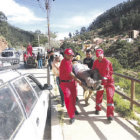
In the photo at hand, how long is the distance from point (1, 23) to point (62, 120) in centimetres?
8217

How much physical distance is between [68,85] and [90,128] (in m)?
1.10

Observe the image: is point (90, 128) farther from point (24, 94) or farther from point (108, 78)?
point (24, 94)

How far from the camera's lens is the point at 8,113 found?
6.07 feet

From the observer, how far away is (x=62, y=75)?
12.0 ft

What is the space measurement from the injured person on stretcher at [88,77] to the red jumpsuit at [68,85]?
0.83 ft

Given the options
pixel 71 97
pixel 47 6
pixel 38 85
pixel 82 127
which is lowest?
pixel 82 127

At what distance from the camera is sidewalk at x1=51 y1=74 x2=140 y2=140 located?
317 cm

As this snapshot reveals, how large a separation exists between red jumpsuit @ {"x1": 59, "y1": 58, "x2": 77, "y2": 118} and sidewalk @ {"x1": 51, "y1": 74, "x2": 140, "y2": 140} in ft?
1.10

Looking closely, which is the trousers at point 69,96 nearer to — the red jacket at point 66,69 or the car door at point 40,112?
the red jacket at point 66,69

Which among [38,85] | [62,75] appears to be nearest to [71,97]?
[62,75]

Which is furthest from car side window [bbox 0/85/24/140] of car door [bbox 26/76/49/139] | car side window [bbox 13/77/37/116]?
car door [bbox 26/76/49/139]

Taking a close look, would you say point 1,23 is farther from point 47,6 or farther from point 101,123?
point 101,123

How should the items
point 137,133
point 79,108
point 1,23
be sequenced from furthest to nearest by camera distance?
point 1,23, point 79,108, point 137,133

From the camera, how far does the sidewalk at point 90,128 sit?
317cm
